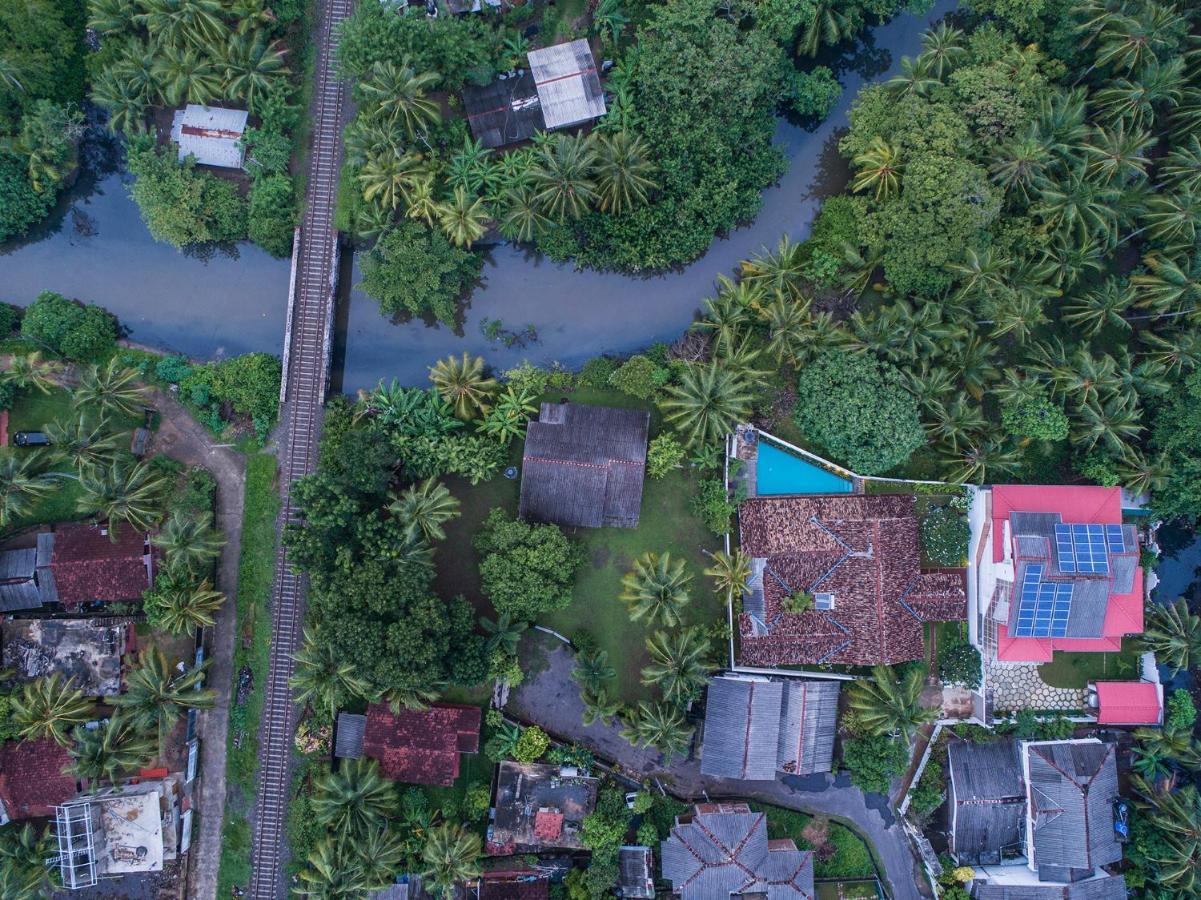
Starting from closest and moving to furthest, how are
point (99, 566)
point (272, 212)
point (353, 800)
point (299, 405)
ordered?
point (353, 800) < point (99, 566) < point (272, 212) < point (299, 405)

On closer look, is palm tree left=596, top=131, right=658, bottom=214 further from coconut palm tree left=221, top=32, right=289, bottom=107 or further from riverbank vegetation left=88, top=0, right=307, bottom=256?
coconut palm tree left=221, top=32, right=289, bottom=107

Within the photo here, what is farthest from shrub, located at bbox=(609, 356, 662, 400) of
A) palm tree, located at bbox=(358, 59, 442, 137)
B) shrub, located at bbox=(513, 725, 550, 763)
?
shrub, located at bbox=(513, 725, 550, 763)

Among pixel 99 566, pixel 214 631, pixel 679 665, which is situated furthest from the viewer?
pixel 214 631

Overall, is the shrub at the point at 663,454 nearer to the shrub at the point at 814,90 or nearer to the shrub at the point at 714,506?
the shrub at the point at 714,506

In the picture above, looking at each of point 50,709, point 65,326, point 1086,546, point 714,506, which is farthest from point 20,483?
point 1086,546

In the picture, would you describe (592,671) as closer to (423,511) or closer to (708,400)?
(423,511)

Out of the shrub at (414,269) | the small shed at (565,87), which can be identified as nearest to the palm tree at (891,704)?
the shrub at (414,269)

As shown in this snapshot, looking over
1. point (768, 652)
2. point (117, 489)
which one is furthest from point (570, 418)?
point (117, 489)
